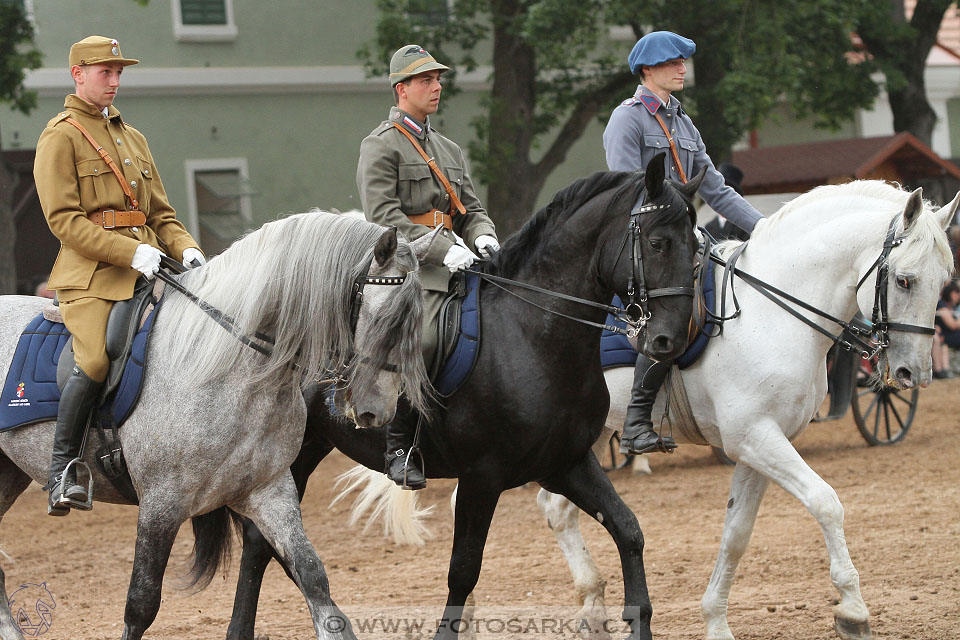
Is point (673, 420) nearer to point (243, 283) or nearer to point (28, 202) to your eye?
point (243, 283)

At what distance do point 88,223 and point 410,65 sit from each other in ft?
5.53

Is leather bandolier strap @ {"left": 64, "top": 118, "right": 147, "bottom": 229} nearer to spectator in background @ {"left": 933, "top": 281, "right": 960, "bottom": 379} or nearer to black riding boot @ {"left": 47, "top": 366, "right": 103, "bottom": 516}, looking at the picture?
black riding boot @ {"left": 47, "top": 366, "right": 103, "bottom": 516}

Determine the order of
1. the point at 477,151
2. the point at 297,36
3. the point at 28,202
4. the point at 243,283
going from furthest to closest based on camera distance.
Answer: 1. the point at 297,36
2. the point at 28,202
3. the point at 477,151
4. the point at 243,283

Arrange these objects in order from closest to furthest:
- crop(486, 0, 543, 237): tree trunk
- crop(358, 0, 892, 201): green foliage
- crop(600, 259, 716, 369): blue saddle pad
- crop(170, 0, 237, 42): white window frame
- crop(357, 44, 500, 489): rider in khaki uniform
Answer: crop(357, 44, 500, 489): rider in khaki uniform < crop(600, 259, 716, 369): blue saddle pad < crop(358, 0, 892, 201): green foliage < crop(486, 0, 543, 237): tree trunk < crop(170, 0, 237, 42): white window frame

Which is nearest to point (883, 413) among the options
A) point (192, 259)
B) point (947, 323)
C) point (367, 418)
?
point (947, 323)

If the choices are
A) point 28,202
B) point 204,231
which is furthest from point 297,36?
point 28,202

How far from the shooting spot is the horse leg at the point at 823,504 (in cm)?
505

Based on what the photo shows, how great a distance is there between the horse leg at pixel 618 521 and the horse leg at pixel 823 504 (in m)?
0.84

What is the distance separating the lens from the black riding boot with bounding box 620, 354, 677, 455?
5.72m

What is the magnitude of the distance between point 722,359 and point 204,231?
547 inches

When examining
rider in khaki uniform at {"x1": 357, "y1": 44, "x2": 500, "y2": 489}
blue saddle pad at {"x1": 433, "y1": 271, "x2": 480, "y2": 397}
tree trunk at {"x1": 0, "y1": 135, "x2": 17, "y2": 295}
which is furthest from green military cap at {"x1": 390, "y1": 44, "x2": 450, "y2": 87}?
tree trunk at {"x1": 0, "y1": 135, "x2": 17, "y2": 295}

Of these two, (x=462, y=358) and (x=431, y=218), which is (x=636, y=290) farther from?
(x=431, y=218)

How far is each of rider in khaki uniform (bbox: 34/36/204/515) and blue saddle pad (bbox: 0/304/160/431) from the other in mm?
173

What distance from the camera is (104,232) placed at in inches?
179
